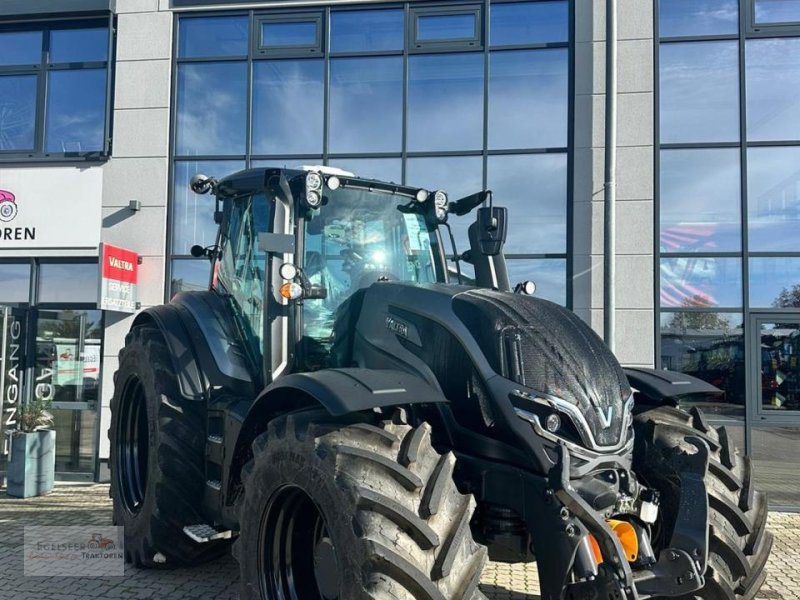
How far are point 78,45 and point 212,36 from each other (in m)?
2.07

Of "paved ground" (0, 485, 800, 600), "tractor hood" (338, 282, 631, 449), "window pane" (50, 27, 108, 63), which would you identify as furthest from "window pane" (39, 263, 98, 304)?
"tractor hood" (338, 282, 631, 449)

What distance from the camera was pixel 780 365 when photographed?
27.6 ft

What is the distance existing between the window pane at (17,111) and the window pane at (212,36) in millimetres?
2431

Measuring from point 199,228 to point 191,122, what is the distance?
61.7 inches

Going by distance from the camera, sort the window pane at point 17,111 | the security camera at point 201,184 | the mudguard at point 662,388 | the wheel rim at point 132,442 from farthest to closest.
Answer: the window pane at point 17,111 < the wheel rim at point 132,442 < the security camera at point 201,184 < the mudguard at point 662,388

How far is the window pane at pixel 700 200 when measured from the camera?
8711 mm

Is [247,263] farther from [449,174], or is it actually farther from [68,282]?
[68,282]

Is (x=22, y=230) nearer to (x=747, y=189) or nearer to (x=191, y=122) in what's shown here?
(x=191, y=122)

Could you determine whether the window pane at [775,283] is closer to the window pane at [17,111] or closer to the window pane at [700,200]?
the window pane at [700,200]

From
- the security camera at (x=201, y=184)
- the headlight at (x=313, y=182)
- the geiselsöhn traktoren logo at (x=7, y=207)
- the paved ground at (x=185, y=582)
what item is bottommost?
the paved ground at (x=185, y=582)

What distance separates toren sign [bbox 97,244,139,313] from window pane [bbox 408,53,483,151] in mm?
4169

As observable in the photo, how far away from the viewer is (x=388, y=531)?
2.66 meters

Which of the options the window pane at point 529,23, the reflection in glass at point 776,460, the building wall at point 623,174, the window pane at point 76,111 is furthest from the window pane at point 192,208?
the reflection in glass at point 776,460

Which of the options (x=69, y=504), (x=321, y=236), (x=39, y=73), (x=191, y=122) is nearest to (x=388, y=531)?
(x=321, y=236)
